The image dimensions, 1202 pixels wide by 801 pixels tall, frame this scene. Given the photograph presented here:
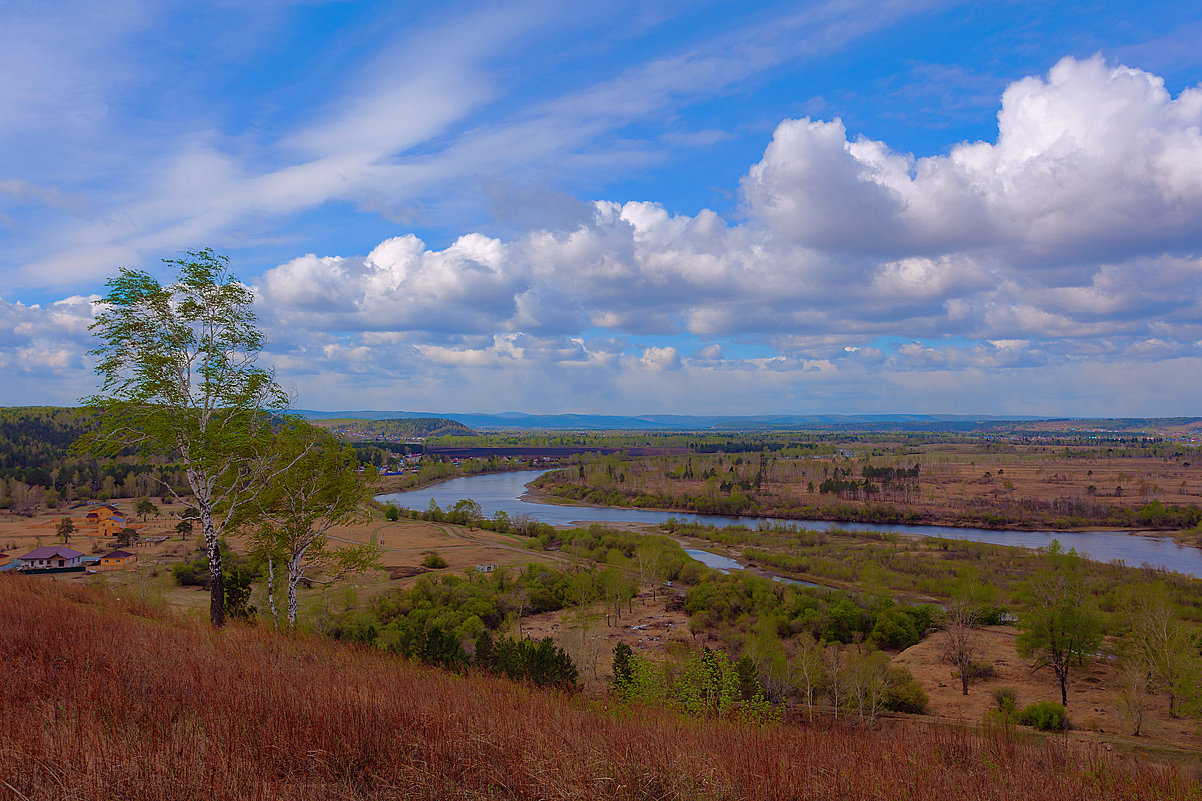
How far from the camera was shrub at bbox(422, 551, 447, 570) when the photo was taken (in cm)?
5168

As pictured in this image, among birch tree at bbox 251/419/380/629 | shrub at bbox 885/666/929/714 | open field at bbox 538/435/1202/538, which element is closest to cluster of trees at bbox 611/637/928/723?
shrub at bbox 885/666/929/714

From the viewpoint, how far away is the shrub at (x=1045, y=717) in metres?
24.3

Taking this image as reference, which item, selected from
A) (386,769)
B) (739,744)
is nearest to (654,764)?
(739,744)

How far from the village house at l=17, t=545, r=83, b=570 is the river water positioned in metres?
48.1

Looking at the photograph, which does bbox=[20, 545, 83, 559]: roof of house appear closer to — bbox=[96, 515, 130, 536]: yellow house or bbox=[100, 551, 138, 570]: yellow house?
bbox=[100, 551, 138, 570]: yellow house

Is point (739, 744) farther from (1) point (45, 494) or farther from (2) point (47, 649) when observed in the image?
(1) point (45, 494)

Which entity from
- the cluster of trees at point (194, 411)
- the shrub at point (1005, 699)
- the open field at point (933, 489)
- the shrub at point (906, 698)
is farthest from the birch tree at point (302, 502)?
the open field at point (933, 489)

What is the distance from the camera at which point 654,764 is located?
14.9 ft

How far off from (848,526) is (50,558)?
83527 millimetres

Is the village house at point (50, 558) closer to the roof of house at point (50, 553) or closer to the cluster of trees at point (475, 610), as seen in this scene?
the roof of house at point (50, 553)

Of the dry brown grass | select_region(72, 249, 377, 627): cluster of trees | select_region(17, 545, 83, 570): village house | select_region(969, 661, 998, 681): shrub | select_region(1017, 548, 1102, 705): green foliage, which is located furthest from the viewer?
select_region(17, 545, 83, 570): village house

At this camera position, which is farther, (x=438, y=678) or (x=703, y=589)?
(x=703, y=589)

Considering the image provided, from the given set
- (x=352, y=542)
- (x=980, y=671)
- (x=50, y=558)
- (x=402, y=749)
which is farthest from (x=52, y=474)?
(x=402, y=749)

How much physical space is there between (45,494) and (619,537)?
260 ft
